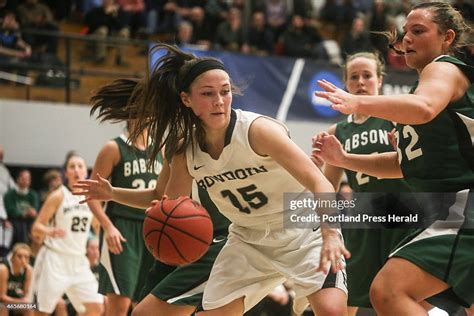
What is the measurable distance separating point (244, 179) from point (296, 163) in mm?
497

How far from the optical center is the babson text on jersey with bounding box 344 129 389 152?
19.4ft

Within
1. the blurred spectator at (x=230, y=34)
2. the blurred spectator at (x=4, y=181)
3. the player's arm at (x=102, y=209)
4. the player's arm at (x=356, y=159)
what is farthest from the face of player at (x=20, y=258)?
the blurred spectator at (x=230, y=34)

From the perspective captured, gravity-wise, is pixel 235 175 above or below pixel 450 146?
below

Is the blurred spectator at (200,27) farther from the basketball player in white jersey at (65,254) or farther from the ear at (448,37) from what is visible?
the ear at (448,37)

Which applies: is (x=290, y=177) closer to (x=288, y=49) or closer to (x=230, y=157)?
(x=230, y=157)

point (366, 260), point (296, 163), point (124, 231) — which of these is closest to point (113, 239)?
point (124, 231)

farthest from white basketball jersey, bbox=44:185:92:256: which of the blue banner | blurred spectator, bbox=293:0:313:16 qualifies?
blurred spectator, bbox=293:0:313:16

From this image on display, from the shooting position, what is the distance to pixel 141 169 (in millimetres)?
6922

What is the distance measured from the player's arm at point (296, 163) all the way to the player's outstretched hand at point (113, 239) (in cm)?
228

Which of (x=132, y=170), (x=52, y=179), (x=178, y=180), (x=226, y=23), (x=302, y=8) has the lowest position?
(x=52, y=179)

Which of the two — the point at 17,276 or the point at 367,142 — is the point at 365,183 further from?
the point at 17,276

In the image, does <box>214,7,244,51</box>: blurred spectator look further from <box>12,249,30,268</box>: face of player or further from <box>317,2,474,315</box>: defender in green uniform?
<box>317,2,474,315</box>: defender in green uniform

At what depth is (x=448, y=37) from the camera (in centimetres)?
436

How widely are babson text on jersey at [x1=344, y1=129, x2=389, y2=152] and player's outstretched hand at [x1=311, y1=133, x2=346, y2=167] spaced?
1213mm
